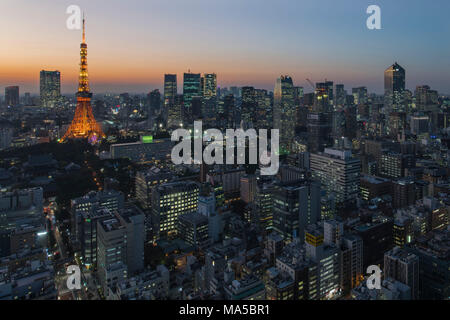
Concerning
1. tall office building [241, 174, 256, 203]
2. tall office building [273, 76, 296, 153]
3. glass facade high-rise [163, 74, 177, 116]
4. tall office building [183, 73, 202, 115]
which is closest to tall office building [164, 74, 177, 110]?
glass facade high-rise [163, 74, 177, 116]

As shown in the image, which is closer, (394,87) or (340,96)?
(394,87)

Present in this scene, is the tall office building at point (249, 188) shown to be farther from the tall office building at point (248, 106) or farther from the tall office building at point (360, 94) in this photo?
the tall office building at point (360, 94)

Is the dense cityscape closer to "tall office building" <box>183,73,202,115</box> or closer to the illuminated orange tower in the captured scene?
the illuminated orange tower

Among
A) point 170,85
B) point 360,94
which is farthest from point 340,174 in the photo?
point 360,94

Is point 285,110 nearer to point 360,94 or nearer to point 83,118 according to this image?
point 83,118

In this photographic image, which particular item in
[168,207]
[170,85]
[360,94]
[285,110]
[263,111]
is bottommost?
[168,207]

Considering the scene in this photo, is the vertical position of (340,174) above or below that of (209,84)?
below
